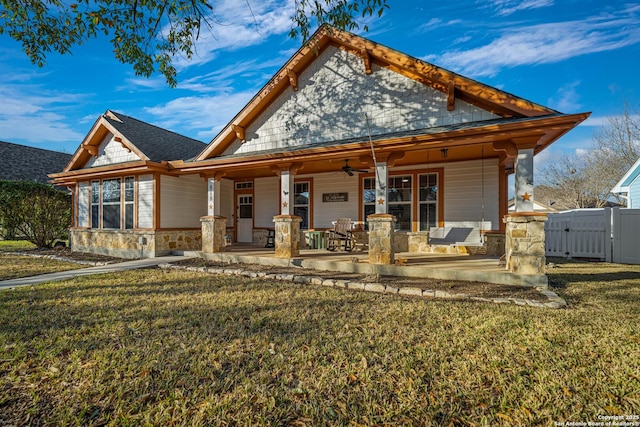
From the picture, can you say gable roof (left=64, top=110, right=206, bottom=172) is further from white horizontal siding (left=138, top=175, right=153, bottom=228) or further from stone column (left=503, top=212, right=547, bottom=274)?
stone column (left=503, top=212, right=547, bottom=274)

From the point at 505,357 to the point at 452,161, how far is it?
24.5 feet

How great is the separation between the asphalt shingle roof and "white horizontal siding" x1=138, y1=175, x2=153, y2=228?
2.62ft

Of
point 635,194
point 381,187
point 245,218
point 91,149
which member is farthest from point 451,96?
point 635,194

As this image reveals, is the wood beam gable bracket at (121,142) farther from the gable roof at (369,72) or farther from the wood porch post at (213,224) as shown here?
the wood porch post at (213,224)

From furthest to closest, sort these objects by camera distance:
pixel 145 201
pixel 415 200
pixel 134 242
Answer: pixel 134 242, pixel 145 201, pixel 415 200

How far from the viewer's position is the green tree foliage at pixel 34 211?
1248 centimetres

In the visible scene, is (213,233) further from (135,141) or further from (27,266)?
(27,266)

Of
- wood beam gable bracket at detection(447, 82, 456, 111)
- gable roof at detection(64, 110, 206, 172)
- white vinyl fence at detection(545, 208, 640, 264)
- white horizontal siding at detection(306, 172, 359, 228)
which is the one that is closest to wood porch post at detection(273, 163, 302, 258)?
white horizontal siding at detection(306, 172, 359, 228)

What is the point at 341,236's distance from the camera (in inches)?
407

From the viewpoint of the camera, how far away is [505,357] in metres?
3.11

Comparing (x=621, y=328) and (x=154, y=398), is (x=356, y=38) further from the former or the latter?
(x=154, y=398)

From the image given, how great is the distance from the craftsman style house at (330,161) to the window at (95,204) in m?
0.07

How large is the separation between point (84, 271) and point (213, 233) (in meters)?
3.33

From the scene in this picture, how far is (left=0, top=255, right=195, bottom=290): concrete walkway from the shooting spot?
670cm
